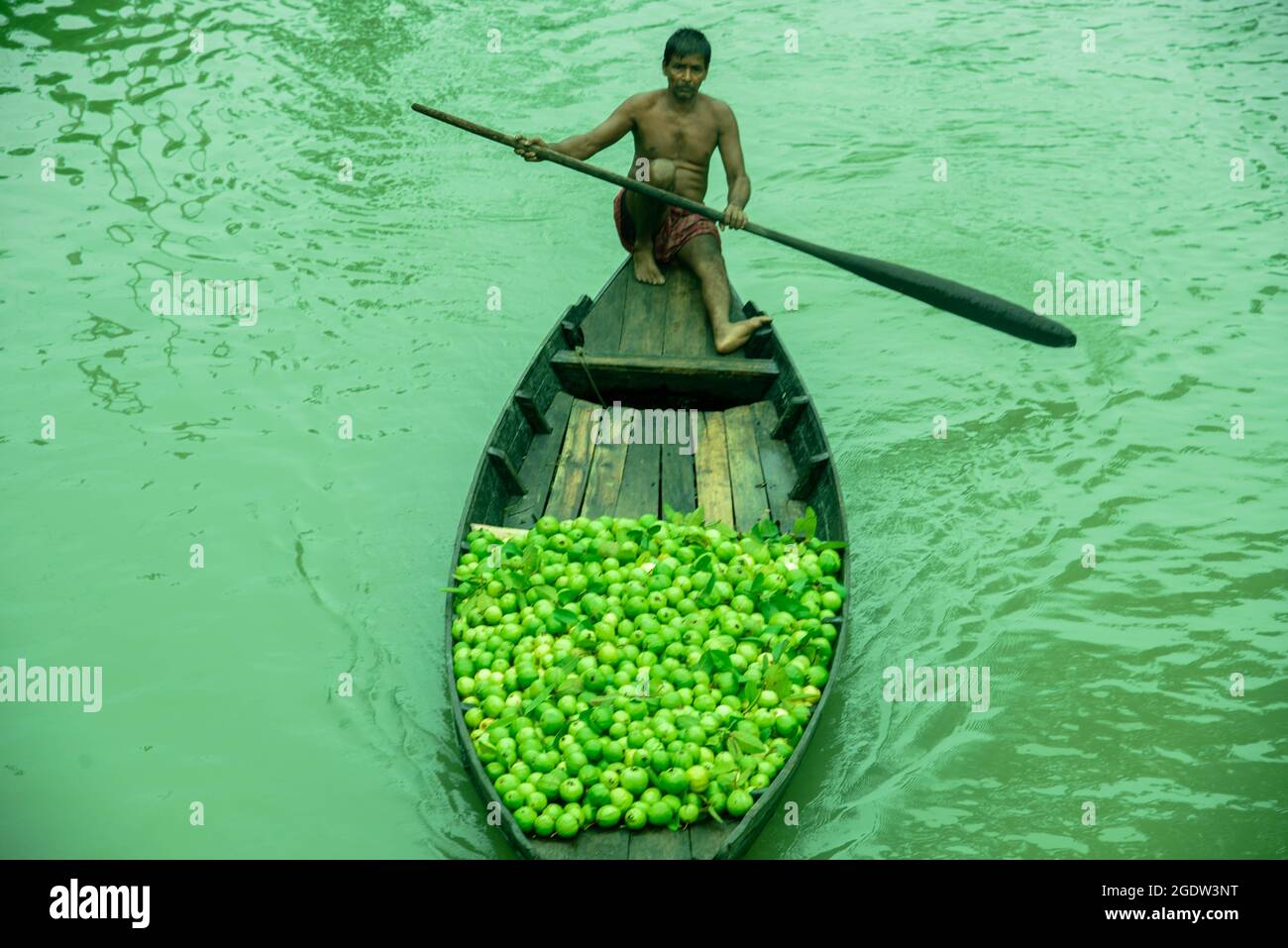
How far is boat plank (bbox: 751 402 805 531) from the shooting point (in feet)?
17.9

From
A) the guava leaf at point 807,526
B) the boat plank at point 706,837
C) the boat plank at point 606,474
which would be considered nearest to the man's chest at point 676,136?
the boat plank at point 606,474

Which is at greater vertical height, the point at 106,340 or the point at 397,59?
the point at 397,59

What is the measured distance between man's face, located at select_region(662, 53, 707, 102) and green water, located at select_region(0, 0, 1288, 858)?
2.19m

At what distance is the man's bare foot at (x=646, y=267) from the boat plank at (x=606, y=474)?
1.38 metres

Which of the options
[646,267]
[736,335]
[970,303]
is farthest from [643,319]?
[970,303]

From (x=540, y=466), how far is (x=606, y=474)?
41 cm

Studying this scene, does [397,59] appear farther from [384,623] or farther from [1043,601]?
[1043,601]

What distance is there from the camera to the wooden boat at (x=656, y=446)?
5417mm

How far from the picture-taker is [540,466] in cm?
580

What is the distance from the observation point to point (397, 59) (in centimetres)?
1227

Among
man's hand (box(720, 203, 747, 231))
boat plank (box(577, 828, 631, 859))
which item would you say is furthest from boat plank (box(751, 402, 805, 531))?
boat plank (box(577, 828, 631, 859))

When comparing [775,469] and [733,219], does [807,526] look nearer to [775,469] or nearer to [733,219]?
[775,469]
